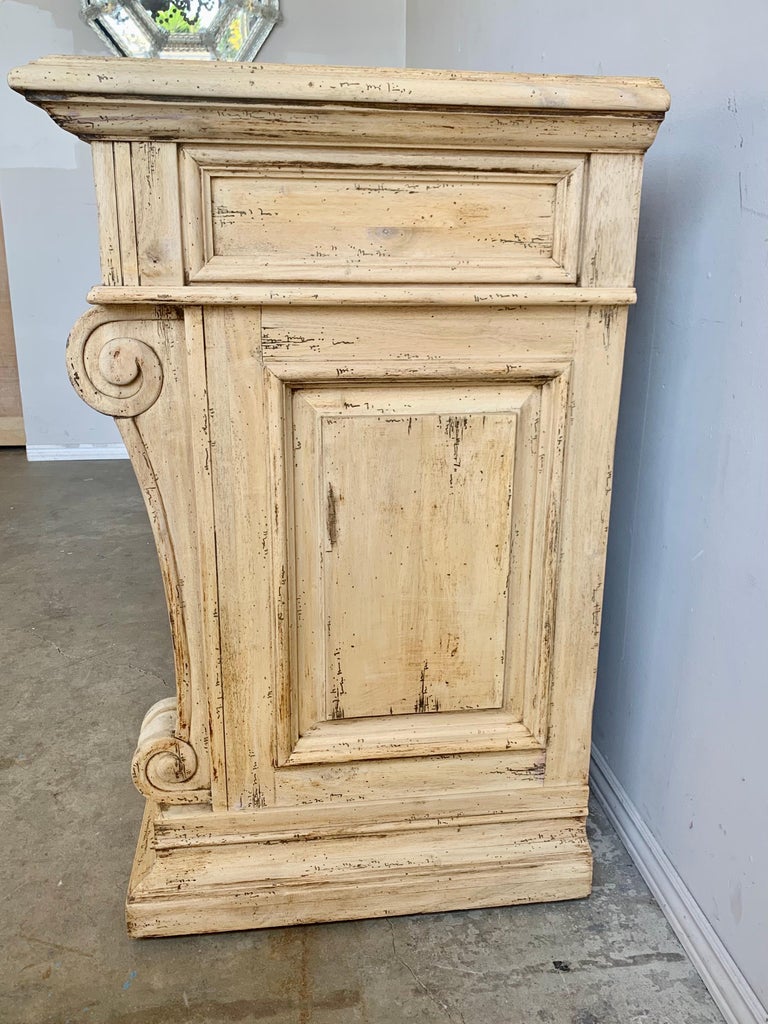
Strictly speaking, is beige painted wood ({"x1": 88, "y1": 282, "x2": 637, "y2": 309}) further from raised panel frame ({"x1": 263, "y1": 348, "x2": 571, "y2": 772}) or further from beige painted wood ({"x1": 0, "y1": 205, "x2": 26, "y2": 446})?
beige painted wood ({"x1": 0, "y1": 205, "x2": 26, "y2": 446})

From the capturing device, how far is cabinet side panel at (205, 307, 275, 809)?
3.38 ft

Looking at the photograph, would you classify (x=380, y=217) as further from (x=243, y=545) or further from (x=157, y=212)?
(x=243, y=545)

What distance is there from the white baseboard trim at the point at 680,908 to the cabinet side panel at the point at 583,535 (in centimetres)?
18

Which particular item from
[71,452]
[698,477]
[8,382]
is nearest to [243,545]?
[698,477]

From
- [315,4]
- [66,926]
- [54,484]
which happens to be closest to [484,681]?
[66,926]

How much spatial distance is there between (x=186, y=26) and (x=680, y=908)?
385 centimetres

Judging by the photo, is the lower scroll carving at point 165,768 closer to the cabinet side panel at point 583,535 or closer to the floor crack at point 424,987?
the floor crack at point 424,987

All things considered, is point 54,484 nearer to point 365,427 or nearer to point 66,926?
point 66,926

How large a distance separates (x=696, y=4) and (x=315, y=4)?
9.81 ft

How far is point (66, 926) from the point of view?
123 cm

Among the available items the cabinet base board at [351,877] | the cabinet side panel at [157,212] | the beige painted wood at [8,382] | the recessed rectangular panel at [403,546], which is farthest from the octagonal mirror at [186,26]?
the cabinet base board at [351,877]

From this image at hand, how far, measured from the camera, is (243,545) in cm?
Result: 110

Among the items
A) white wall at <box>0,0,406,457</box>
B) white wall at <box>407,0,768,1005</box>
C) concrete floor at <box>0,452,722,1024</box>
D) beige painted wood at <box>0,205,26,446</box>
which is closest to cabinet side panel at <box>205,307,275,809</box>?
concrete floor at <box>0,452,722,1024</box>

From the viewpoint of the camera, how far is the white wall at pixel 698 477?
1017mm
